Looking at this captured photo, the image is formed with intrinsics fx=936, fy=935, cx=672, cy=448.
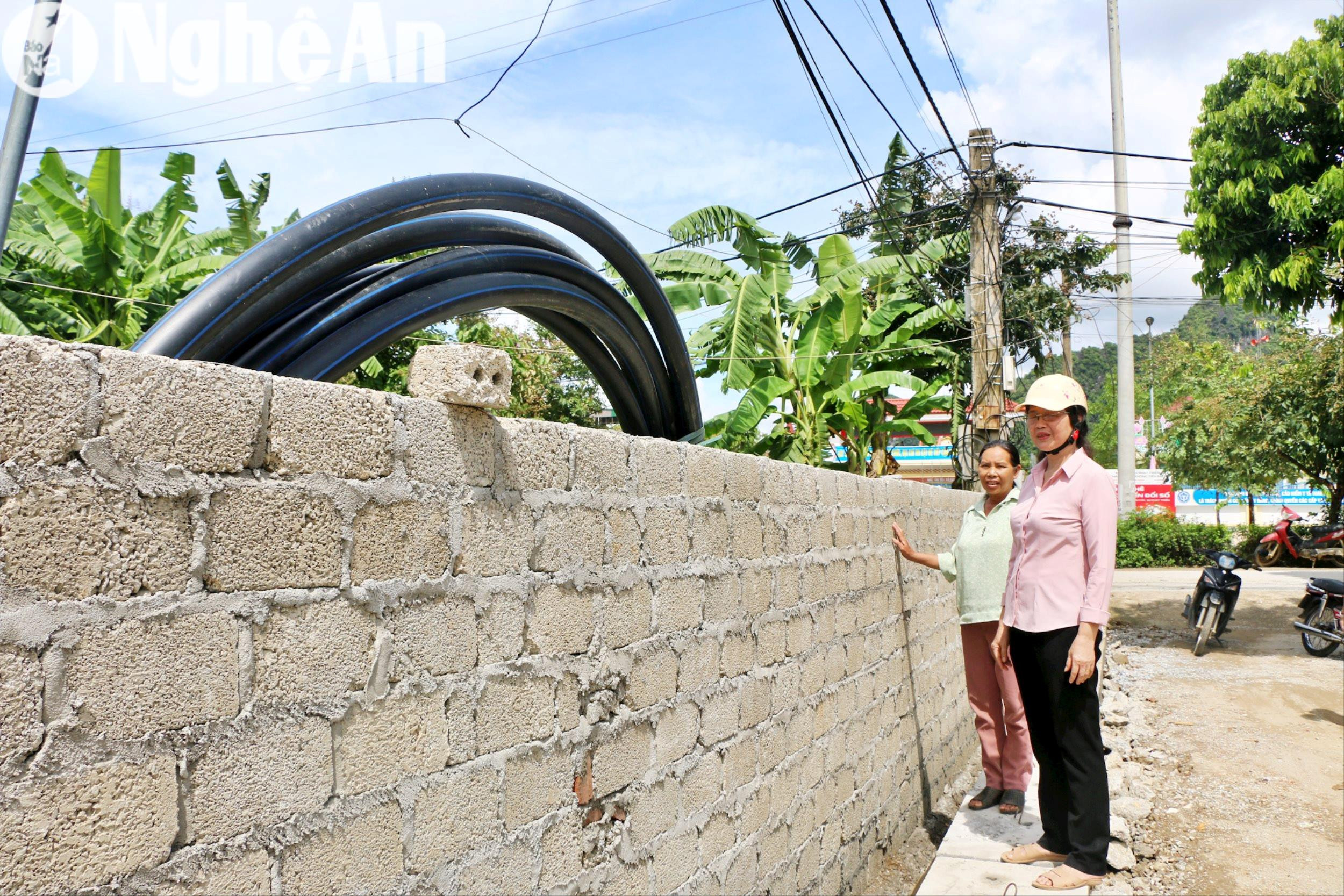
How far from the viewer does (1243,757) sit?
740 centimetres

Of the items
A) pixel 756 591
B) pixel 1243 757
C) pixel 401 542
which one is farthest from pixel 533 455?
pixel 1243 757

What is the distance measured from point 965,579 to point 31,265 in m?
10.3

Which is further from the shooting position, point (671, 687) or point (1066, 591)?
point (1066, 591)

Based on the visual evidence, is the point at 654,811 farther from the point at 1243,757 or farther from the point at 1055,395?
the point at 1243,757

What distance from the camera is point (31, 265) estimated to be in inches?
401

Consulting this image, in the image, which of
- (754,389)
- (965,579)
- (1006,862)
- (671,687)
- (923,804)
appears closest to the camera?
(671,687)

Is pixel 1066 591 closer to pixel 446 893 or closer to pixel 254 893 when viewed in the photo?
pixel 446 893

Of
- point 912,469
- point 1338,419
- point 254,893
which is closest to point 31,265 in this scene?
point 254,893

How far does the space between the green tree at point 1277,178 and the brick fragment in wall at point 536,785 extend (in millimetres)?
10295

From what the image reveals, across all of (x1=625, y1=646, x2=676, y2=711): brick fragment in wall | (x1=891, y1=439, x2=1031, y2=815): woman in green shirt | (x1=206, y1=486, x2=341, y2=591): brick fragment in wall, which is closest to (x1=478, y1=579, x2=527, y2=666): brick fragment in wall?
(x1=206, y1=486, x2=341, y2=591): brick fragment in wall

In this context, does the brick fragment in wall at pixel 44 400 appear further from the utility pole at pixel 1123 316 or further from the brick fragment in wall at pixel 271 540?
the utility pole at pixel 1123 316

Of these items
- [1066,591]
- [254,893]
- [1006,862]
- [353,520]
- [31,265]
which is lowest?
[1006,862]

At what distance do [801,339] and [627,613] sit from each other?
887 centimetres

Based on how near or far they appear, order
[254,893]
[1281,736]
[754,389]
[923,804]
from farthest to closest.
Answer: [754,389]
[1281,736]
[923,804]
[254,893]
